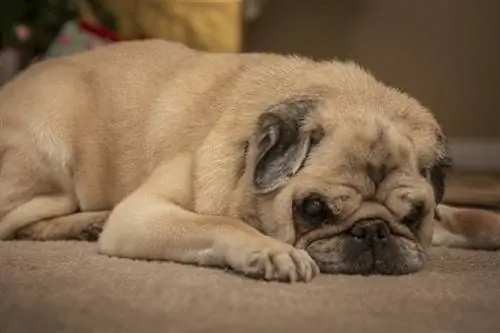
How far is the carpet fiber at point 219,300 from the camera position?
4.60ft

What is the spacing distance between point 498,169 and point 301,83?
6.92 ft

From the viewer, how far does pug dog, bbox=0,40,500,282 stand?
1760 mm

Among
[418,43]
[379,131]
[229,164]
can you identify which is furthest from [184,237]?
[418,43]

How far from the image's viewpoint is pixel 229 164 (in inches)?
75.6

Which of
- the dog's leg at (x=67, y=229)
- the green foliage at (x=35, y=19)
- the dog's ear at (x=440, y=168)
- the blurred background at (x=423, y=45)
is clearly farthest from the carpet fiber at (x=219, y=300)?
the blurred background at (x=423, y=45)

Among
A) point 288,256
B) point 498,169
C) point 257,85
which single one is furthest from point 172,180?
point 498,169

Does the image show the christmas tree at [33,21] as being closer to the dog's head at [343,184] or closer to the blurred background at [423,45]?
the blurred background at [423,45]

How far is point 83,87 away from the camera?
2.31m

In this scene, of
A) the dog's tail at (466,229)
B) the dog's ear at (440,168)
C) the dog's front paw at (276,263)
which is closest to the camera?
the dog's front paw at (276,263)

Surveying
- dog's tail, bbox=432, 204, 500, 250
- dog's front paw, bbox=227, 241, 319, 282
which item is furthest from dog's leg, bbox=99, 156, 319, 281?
dog's tail, bbox=432, 204, 500, 250

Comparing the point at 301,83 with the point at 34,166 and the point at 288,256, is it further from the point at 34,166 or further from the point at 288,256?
the point at 34,166

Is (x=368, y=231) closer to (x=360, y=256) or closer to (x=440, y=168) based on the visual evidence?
(x=360, y=256)

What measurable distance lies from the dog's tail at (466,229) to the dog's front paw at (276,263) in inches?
21.4

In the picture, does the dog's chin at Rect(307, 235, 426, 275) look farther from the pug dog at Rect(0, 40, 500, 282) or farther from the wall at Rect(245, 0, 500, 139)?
the wall at Rect(245, 0, 500, 139)
